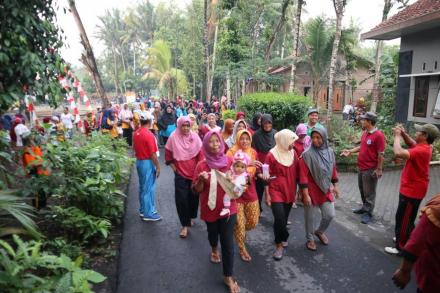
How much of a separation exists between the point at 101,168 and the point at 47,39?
1993 millimetres

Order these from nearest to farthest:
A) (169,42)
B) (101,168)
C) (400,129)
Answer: (400,129) < (101,168) < (169,42)

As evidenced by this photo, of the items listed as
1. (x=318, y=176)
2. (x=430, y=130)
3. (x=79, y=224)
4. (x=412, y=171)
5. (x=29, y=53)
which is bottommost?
(x=79, y=224)

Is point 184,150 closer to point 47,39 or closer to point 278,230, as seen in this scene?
point 278,230

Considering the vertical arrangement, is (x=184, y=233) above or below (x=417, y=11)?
below

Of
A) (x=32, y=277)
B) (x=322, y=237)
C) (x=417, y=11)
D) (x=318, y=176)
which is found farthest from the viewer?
(x=417, y=11)

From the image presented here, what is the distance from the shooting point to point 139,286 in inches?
144

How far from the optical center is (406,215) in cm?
420

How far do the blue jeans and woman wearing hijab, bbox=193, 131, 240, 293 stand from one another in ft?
6.04

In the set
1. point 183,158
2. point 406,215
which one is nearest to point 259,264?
point 183,158

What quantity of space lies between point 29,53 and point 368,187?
5107mm

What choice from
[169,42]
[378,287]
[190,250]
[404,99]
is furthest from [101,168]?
[169,42]

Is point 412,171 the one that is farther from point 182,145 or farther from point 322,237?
point 182,145

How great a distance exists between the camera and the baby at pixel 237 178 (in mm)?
3574

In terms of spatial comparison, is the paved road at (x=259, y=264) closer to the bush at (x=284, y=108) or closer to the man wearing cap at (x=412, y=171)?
the man wearing cap at (x=412, y=171)
